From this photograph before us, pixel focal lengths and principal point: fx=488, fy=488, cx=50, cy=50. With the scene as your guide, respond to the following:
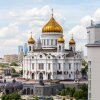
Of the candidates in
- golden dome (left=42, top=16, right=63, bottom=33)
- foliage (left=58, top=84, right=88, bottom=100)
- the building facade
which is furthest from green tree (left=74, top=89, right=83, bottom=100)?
the building facade

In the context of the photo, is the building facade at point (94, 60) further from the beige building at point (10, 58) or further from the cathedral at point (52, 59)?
the beige building at point (10, 58)

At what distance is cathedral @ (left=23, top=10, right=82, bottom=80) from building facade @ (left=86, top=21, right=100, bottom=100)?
3285cm

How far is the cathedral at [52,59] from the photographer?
4794 cm

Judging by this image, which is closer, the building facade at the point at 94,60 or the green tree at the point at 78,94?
the building facade at the point at 94,60

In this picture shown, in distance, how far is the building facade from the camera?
14.6m

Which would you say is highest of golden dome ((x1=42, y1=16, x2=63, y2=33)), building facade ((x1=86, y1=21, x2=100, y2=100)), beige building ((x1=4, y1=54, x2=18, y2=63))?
golden dome ((x1=42, y1=16, x2=63, y2=33))

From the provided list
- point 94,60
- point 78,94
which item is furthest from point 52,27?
point 94,60

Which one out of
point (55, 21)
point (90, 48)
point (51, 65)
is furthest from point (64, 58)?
point (90, 48)

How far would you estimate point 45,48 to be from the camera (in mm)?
49344

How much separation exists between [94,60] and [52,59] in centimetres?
3302

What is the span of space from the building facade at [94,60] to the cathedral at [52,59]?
3285cm

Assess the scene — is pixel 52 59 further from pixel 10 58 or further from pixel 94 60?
pixel 10 58

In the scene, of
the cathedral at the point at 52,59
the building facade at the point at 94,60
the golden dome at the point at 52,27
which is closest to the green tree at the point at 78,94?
the cathedral at the point at 52,59

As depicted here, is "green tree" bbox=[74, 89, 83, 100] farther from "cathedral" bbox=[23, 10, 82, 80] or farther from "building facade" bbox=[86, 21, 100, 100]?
"building facade" bbox=[86, 21, 100, 100]
